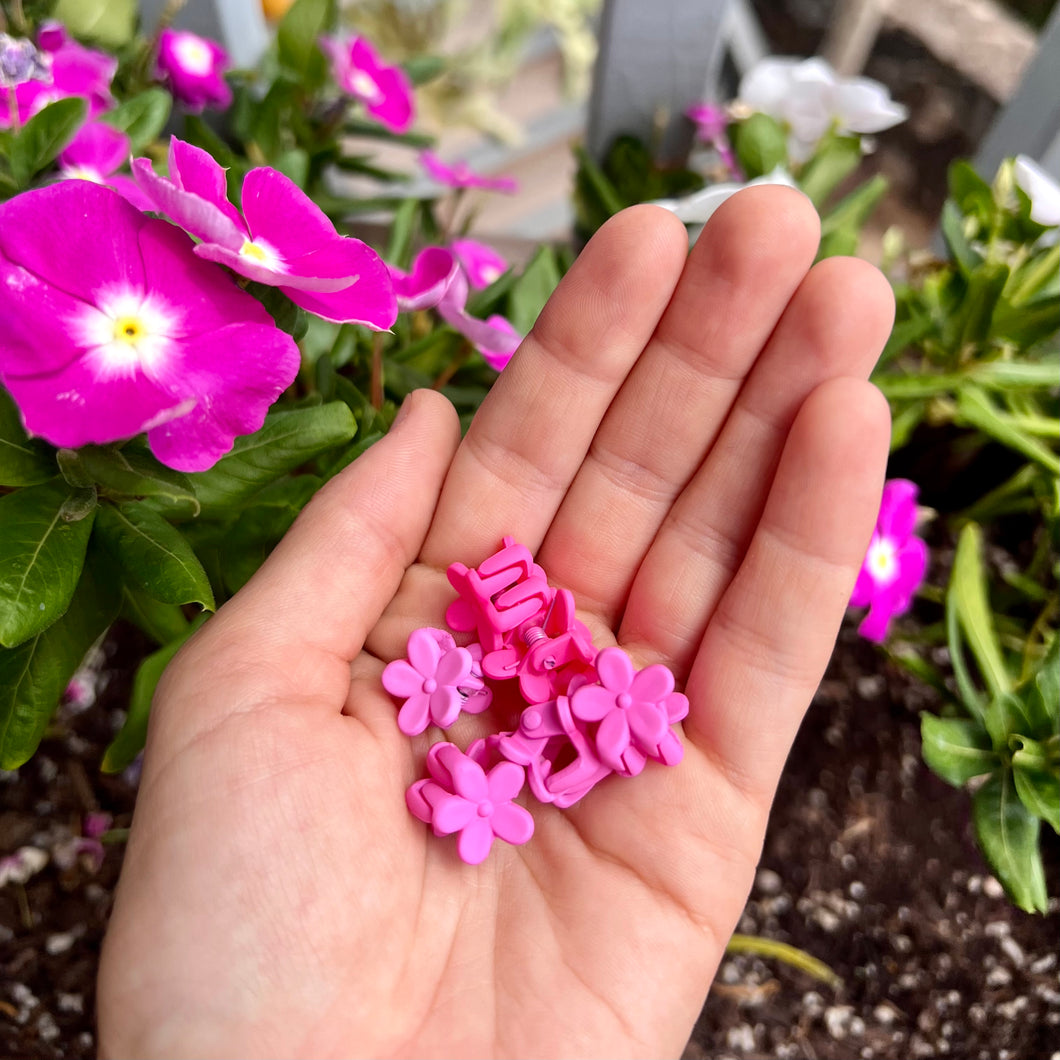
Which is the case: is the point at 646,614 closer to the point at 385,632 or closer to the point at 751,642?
the point at 751,642

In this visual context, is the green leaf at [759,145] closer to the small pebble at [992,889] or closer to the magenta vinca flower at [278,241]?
the magenta vinca flower at [278,241]

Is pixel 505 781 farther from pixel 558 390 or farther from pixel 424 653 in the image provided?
pixel 558 390

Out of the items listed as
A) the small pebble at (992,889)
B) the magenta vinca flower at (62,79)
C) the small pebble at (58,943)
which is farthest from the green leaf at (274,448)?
the small pebble at (992,889)

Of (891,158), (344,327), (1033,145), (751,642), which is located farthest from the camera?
(891,158)

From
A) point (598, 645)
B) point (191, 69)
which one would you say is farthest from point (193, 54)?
point (598, 645)

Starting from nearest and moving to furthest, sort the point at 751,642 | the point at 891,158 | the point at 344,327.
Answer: the point at 751,642
the point at 344,327
the point at 891,158

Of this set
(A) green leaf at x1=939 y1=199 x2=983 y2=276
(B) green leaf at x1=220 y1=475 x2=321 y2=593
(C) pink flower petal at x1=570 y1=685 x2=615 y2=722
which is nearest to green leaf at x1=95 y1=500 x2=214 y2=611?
(B) green leaf at x1=220 y1=475 x2=321 y2=593

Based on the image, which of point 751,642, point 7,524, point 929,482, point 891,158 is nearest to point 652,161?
point 929,482
